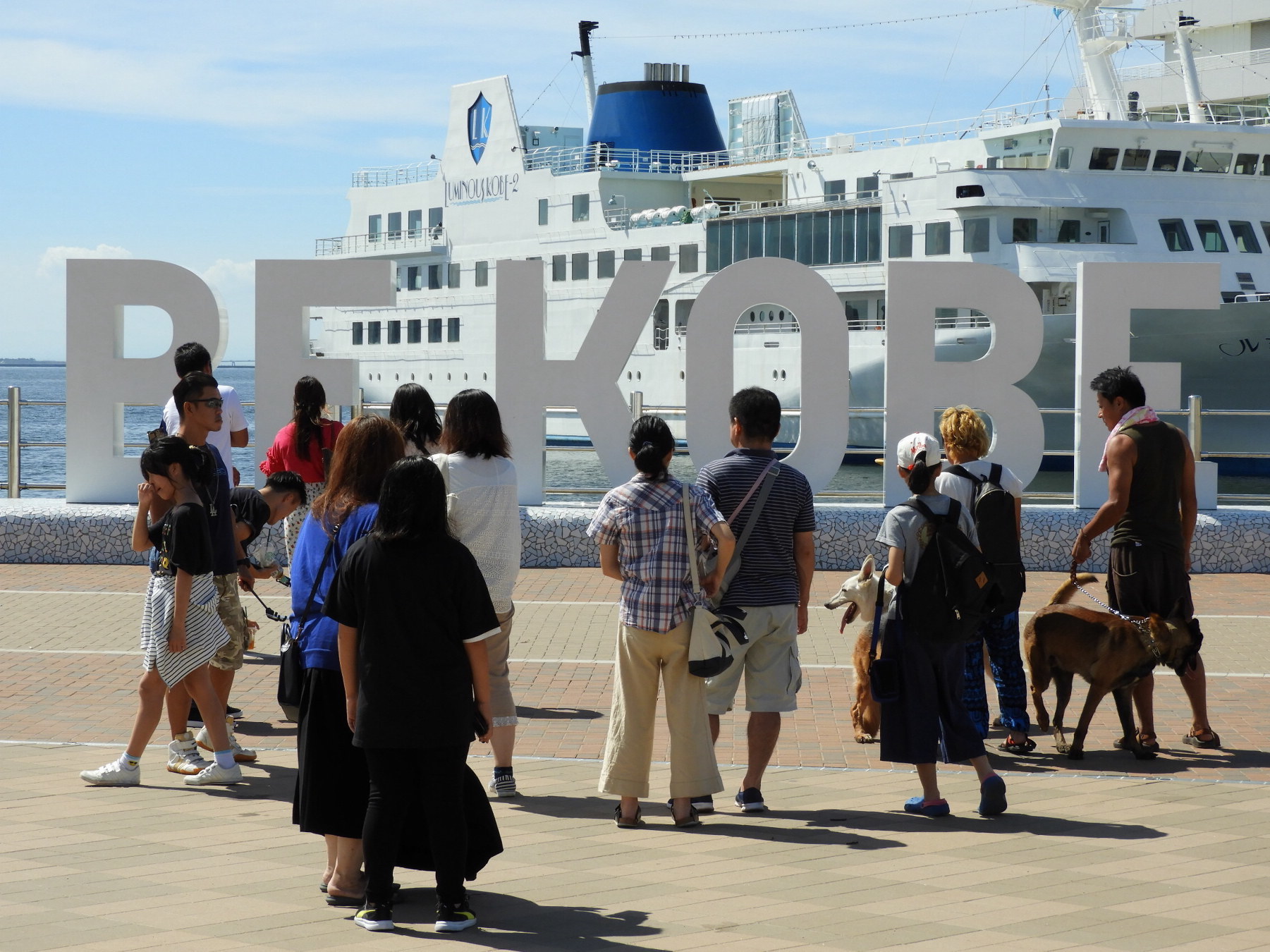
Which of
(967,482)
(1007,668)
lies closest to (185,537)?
(967,482)

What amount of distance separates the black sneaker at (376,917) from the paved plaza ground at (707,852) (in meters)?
0.03

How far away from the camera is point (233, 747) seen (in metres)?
6.42

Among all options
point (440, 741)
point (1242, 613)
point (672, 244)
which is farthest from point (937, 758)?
point (672, 244)

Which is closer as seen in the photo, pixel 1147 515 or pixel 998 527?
pixel 998 527

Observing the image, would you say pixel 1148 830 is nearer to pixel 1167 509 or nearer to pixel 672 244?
pixel 1167 509

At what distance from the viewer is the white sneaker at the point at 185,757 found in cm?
625

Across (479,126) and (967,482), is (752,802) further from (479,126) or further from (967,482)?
(479,126)

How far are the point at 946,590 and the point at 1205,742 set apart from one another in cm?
203

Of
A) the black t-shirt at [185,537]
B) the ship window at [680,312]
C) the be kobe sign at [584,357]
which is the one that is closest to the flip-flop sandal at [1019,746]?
the black t-shirt at [185,537]

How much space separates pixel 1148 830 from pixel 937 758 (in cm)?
87

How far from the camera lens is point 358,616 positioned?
439cm

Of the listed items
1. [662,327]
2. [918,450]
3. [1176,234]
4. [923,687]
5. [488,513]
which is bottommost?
[923,687]

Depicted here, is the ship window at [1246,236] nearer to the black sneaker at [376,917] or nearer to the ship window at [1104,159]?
the ship window at [1104,159]

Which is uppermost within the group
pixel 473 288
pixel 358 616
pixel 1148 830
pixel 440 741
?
pixel 473 288
